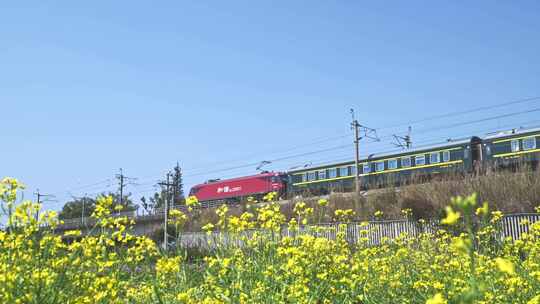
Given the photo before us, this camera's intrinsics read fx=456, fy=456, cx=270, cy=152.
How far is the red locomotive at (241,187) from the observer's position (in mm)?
27688

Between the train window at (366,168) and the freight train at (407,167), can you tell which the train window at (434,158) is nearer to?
the freight train at (407,167)

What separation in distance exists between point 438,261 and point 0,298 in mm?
4010

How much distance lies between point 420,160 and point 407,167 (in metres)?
0.75

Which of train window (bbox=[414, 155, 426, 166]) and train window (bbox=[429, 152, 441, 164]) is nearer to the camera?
train window (bbox=[429, 152, 441, 164])

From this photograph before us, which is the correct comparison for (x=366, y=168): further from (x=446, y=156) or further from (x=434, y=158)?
(x=446, y=156)

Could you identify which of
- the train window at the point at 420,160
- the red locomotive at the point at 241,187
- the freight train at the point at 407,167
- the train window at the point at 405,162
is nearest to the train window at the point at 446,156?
the freight train at the point at 407,167

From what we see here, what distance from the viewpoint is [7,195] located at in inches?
111

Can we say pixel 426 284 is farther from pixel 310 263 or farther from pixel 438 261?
pixel 438 261

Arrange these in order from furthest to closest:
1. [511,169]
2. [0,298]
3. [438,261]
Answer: [511,169] < [438,261] < [0,298]

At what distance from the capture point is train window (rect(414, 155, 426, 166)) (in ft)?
67.9

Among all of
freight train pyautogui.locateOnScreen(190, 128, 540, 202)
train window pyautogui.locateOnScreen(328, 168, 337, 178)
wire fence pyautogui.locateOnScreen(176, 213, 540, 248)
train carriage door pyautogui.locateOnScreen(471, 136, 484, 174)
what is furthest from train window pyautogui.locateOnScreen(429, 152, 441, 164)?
wire fence pyautogui.locateOnScreen(176, 213, 540, 248)

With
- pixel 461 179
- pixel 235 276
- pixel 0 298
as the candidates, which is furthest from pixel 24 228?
pixel 461 179

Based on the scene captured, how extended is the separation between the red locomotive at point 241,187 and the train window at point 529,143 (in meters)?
12.7

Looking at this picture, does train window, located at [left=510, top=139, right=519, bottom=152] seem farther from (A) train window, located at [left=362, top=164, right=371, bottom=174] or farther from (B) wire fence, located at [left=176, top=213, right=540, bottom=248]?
A: (B) wire fence, located at [left=176, top=213, right=540, bottom=248]
